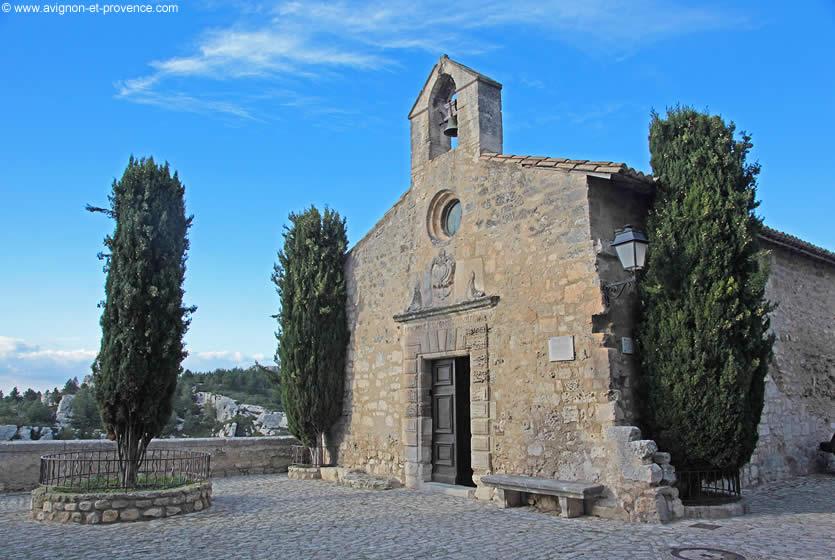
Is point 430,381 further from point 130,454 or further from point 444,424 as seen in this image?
point 130,454

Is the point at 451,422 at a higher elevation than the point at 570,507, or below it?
higher

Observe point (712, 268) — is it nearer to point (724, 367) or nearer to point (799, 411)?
point (724, 367)

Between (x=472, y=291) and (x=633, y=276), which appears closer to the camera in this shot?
(x=633, y=276)

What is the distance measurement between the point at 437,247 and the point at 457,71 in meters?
2.89

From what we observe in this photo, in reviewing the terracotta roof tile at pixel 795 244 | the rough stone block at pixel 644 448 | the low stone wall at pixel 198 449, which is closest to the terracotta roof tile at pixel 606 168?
the terracotta roof tile at pixel 795 244

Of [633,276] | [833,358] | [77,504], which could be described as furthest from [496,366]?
[833,358]

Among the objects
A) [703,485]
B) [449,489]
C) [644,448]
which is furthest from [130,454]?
[703,485]

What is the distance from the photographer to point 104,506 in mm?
7395

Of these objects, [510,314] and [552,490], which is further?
[510,314]

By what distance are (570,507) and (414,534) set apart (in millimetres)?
1952

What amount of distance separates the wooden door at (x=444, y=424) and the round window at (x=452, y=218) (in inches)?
84.6

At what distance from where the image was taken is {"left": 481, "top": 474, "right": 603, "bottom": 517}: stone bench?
23.2ft

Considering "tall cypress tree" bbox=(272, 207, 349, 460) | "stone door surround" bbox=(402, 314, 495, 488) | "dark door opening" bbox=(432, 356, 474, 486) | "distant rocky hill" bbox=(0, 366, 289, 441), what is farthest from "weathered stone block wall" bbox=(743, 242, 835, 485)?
"distant rocky hill" bbox=(0, 366, 289, 441)

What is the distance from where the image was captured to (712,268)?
7277mm
